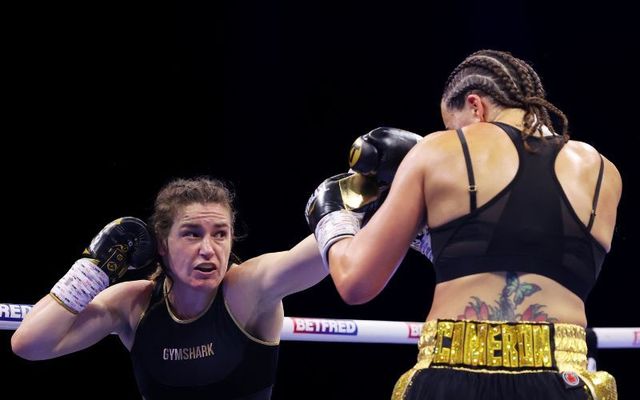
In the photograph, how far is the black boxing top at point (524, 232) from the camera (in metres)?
1.64

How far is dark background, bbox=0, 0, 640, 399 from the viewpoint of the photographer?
171 inches

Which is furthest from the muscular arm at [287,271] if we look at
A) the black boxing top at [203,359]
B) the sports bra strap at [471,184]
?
the sports bra strap at [471,184]

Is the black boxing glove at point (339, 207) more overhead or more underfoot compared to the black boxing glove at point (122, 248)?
more overhead

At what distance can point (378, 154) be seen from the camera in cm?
208

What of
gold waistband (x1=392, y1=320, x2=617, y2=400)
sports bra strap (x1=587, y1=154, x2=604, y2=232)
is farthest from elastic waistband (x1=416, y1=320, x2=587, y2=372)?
sports bra strap (x1=587, y1=154, x2=604, y2=232)

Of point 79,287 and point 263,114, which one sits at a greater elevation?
point 263,114

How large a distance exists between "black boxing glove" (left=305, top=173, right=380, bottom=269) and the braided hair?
32 centimetres

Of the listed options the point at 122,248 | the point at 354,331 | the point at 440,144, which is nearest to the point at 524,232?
Result: the point at 440,144

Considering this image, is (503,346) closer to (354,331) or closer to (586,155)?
(586,155)

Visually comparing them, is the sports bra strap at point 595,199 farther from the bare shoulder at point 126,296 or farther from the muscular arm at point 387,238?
the bare shoulder at point 126,296

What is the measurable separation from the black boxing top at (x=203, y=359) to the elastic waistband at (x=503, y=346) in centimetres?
111

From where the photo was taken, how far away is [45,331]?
2639 millimetres

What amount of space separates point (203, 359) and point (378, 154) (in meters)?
0.97

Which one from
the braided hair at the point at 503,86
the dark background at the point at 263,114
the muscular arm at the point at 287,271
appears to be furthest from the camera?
the dark background at the point at 263,114
